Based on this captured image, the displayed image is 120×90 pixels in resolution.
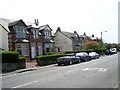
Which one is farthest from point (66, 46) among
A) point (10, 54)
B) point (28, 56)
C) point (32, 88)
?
point (32, 88)

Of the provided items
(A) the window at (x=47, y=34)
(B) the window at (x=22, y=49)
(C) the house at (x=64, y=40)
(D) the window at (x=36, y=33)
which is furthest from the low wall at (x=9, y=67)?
(C) the house at (x=64, y=40)

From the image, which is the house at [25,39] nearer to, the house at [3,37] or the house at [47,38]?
the house at [3,37]

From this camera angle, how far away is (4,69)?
2731 cm

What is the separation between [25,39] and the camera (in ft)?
158

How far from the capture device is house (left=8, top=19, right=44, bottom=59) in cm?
4519

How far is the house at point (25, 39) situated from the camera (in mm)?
45188

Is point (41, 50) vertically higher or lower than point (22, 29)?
lower

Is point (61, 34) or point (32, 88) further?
point (61, 34)

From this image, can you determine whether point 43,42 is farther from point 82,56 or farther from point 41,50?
point 82,56

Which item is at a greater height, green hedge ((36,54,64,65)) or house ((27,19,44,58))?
house ((27,19,44,58))

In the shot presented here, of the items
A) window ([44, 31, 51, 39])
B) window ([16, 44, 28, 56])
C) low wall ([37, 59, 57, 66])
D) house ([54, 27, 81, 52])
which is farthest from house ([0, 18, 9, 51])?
house ([54, 27, 81, 52])

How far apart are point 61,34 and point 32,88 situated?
64561 millimetres

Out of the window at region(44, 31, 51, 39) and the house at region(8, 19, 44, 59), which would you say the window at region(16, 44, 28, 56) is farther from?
the window at region(44, 31, 51, 39)

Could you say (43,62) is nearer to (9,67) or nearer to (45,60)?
(45,60)
